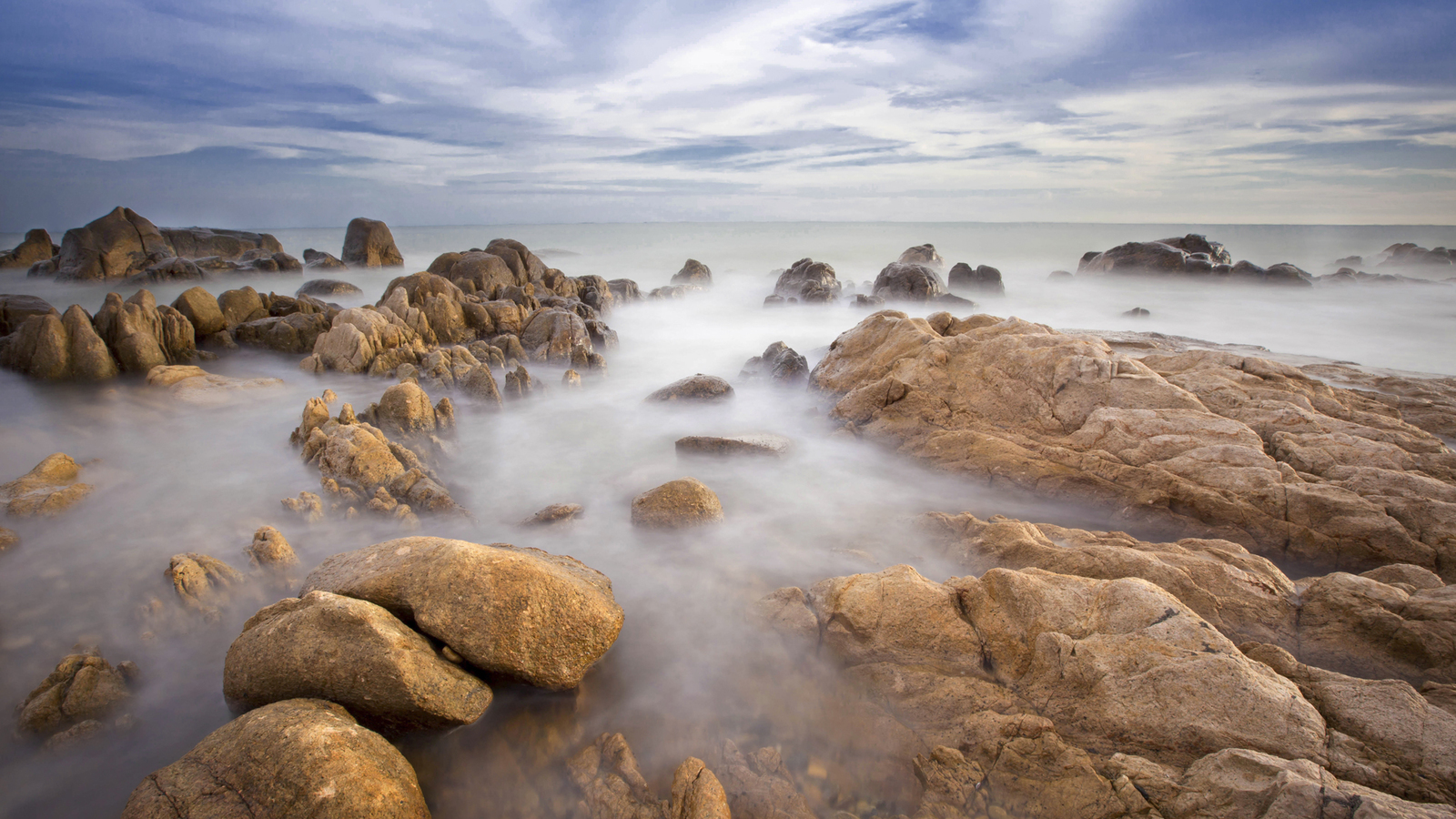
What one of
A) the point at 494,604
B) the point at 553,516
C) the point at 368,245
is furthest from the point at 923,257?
the point at 494,604

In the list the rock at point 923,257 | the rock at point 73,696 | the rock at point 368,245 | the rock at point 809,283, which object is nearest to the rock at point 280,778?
the rock at point 73,696

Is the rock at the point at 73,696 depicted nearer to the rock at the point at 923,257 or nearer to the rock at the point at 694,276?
the rock at the point at 694,276

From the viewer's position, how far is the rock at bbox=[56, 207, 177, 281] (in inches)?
899

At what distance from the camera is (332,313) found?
15.0 metres

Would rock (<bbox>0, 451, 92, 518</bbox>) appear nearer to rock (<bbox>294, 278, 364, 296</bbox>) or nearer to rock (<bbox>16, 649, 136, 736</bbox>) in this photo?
rock (<bbox>16, 649, 136, 736</bbox>)

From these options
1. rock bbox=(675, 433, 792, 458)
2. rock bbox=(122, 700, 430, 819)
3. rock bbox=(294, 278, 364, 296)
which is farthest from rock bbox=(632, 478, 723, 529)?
rock bbox=(294, 278, 364, 296)

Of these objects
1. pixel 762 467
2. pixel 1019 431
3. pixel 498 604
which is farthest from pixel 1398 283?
pixel 498 604

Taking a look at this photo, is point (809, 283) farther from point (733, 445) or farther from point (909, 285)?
point (733, 445)

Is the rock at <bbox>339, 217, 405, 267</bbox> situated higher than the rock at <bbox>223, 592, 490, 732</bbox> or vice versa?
the rock at <bbox>339, 217, 405, 267</bbox>

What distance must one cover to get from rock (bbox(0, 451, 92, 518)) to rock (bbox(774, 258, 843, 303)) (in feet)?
66.6

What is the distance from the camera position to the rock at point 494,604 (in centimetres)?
394

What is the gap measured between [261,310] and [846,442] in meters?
14.9

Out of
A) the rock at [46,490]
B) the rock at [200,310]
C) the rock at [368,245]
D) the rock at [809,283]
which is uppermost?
the rock at [368,245]

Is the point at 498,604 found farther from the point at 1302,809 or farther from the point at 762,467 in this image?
the point at 762,467
